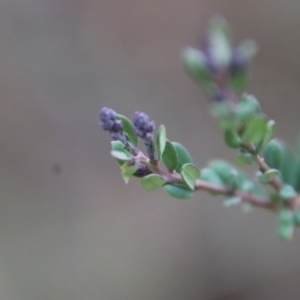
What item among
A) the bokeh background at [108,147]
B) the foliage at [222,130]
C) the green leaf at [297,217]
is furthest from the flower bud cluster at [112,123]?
the bokeh background at [108,147]

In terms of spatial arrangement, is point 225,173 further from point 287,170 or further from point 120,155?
point 120,155

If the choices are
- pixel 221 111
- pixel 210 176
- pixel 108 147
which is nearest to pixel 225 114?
pixel 221 111

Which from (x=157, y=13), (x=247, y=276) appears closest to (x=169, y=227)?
(x=247, y=276)

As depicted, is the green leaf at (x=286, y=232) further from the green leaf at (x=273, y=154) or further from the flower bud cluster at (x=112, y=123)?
the flower bud cluster at (x=112, y=123)

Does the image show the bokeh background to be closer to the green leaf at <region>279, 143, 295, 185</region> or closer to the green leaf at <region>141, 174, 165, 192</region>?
the green leaf at <region>279, 143, 295, 185</region>

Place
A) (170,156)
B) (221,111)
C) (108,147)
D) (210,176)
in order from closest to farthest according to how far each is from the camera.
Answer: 1. (221,111)
2. (170,156)
3. (210,176)
4. (108,147)

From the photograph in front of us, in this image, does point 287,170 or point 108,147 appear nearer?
point 287,170

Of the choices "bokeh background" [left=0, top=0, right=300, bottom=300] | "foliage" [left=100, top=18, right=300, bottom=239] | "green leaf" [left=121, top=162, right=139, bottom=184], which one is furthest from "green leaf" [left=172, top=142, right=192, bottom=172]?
"bokeh background" [left=0, top=0, right=300, bottom=300]

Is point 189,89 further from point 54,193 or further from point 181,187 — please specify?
point 181,187

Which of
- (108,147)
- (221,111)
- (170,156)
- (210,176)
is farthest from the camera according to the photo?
(108,147)
